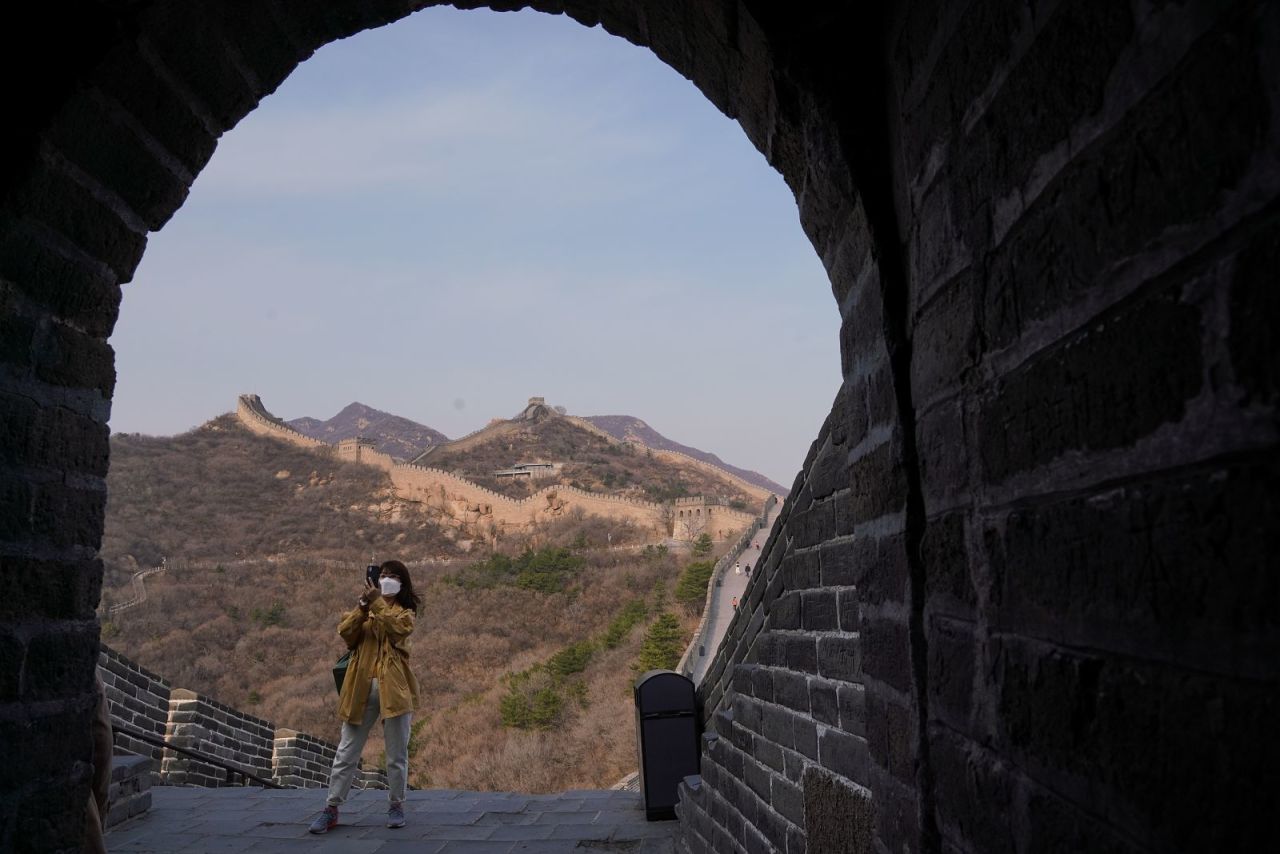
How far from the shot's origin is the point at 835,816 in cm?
278

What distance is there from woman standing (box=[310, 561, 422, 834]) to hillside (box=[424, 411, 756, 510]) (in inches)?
1913

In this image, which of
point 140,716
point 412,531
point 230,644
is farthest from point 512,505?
point 140,716

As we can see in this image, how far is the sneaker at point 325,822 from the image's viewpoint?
6.14m

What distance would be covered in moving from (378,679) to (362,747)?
0.52 metres

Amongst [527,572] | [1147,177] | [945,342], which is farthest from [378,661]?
[527,572]

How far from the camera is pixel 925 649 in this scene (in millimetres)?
1553

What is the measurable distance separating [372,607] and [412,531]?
1672 inches

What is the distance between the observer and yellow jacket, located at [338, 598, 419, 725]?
5883 millimetres

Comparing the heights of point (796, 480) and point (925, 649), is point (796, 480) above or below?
above

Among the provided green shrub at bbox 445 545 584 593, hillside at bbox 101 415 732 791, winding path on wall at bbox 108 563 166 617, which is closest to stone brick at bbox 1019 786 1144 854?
hillside at bbox 101 415 732 791

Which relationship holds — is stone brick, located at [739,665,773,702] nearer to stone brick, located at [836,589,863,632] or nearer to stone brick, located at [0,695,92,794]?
stone brick, located at [836,589,863,632]

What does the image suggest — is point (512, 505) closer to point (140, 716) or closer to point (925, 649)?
point (140, 716)

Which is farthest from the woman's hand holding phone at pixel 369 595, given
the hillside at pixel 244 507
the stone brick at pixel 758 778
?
the hillside at pixel 244 507

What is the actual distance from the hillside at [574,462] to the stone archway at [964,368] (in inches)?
2064
